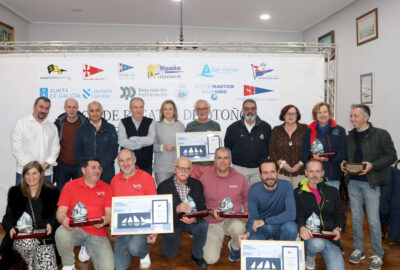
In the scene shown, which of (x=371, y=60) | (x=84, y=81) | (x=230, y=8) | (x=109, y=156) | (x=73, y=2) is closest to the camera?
(x=109, y=156)

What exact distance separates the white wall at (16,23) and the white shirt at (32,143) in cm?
503

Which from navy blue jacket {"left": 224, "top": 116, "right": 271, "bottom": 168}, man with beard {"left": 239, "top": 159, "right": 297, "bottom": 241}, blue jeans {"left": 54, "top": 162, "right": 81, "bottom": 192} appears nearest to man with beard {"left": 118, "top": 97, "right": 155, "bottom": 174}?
blue jeans {"left": 54, "top": 162, "right": 81, "bottom": 192}

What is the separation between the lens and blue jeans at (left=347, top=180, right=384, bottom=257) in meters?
3.69

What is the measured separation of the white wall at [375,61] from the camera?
6.31 metres

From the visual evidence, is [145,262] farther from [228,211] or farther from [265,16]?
[265,16]

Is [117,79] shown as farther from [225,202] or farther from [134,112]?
[225,202]

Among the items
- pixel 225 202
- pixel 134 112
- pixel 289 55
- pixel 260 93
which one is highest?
pixel 289 55

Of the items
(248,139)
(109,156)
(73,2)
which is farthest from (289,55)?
(73,2)

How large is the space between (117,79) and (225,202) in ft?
9.69

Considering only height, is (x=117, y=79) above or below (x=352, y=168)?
above

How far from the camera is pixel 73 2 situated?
7543 millimetres

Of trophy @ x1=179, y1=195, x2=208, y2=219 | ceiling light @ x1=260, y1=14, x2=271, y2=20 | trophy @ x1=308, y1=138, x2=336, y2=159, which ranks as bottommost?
trophy @ x1=179, y1=195, x2=208, y2=219

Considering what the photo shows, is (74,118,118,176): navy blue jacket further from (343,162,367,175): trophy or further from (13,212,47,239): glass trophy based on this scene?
(343,162,367,175): trophy

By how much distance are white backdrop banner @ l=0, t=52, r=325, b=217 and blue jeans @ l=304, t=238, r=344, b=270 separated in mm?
2594
